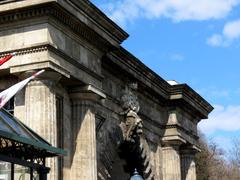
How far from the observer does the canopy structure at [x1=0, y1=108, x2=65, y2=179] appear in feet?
37.7

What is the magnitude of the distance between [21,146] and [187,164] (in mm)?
18946

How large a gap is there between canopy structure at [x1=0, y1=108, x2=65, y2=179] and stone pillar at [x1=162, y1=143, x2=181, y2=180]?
15596 mm

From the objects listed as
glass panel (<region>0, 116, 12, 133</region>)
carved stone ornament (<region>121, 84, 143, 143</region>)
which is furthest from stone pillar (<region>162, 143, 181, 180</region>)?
glass panel (<region>0, 116, 12, 133</region>)

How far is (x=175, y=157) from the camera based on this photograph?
2839 cm

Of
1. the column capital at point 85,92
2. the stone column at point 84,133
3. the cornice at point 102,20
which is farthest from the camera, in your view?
the column capital at point 85,92

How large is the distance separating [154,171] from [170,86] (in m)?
3.82

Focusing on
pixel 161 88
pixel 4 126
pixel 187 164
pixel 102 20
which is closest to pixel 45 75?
pixel 102 20

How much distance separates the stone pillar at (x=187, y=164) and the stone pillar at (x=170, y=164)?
1.76 metres

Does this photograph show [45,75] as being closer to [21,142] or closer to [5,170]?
[5,170]

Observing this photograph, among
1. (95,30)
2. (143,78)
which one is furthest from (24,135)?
(143,78)

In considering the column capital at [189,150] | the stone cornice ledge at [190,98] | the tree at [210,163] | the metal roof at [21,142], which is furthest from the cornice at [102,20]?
the tree at [210,163]

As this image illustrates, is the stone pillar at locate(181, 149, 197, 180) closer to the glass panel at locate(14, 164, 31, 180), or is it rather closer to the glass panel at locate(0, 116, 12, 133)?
the glass panel at locate(14, 164, 31, 180)

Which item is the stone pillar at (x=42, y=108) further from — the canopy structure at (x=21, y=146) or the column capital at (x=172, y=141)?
the column capital at (x=172, y=141)

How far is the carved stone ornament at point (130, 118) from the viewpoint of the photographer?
78.5 feet
